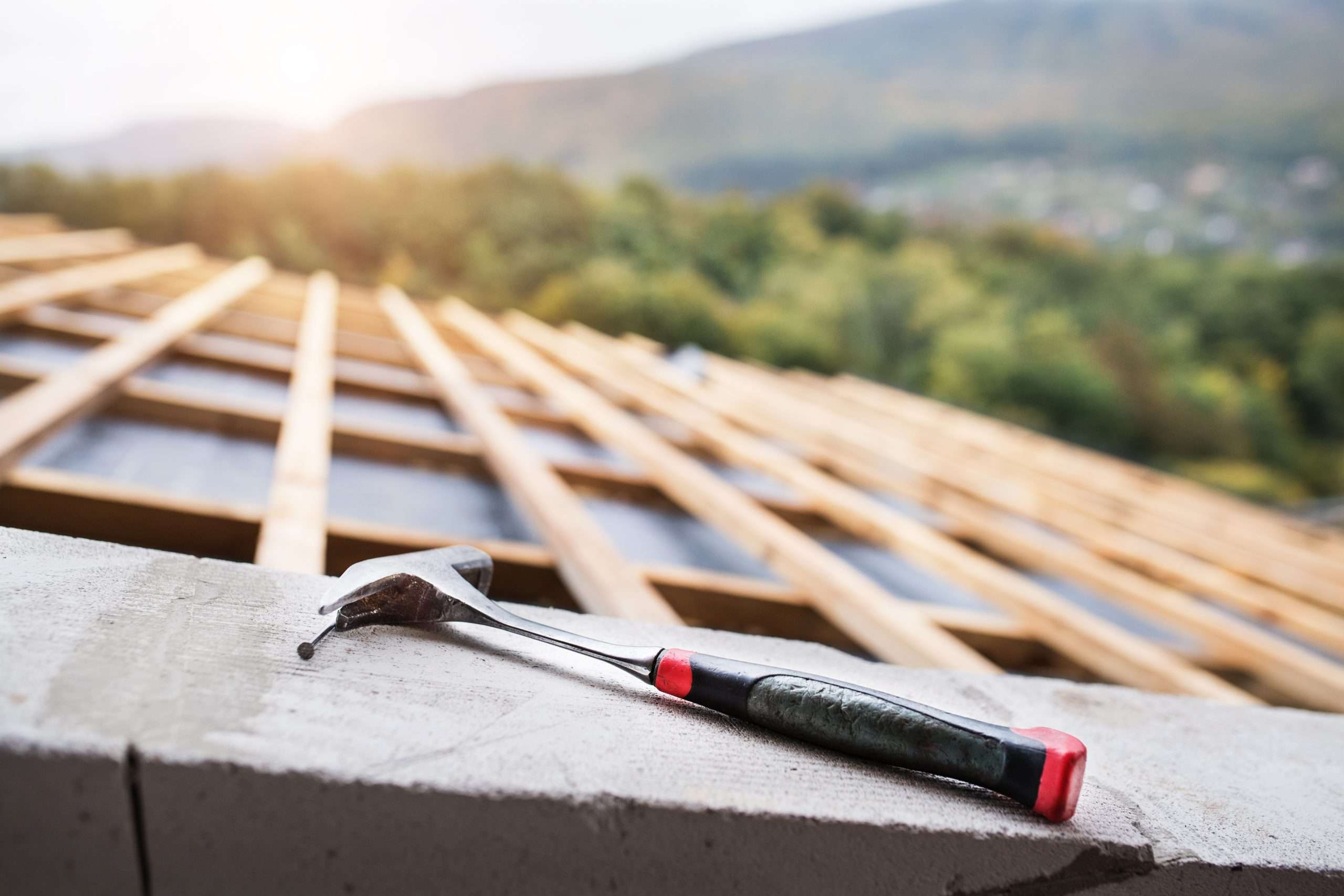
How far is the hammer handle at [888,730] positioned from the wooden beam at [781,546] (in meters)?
0.73

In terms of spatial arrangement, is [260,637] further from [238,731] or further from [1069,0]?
[1069,0]

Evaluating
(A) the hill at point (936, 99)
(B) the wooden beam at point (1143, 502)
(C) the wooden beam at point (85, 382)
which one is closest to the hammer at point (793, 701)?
(C) the wooden beam at point (85, 382)

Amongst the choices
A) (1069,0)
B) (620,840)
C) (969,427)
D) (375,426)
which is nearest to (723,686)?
(620,840)

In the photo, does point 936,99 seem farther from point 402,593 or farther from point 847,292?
point 402,593

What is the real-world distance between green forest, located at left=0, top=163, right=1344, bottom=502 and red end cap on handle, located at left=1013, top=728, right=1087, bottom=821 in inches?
643

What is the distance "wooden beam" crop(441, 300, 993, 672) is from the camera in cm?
155

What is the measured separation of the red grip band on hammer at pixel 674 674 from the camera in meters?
0.80

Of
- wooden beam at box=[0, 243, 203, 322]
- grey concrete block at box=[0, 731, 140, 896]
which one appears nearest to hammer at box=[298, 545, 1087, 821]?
grey concrete block at box=[0, 731, 140, 896]

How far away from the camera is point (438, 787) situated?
1.94 feet

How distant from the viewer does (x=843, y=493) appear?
272 cm

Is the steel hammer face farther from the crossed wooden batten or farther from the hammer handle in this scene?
the crossed wooden batten

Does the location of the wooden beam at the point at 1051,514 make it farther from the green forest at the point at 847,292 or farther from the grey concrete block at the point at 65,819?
the green forest at the point at 847,292

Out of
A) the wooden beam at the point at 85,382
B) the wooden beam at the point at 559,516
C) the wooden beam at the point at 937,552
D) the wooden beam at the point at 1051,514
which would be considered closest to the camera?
the wooden beam at the point at 559,516

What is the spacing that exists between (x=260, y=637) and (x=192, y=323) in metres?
2.83
